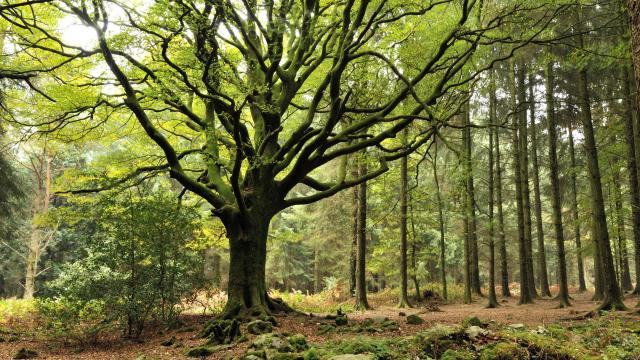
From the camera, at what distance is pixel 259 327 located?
340 inches

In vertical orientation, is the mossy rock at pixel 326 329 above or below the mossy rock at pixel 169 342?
above

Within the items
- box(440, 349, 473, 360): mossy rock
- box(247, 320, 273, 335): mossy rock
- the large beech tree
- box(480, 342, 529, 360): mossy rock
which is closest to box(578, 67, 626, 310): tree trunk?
the large beech tree

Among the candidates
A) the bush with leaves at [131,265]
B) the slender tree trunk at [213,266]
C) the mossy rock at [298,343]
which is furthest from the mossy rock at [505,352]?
the slender tree trunk at [213,266]

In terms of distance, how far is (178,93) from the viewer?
9609mm

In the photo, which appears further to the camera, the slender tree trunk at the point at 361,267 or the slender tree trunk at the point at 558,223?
the slender tree trunk at the point at 361,267

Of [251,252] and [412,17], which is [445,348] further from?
[412,17]

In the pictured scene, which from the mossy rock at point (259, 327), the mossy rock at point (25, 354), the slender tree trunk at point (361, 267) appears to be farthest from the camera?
the slender tree trunk at point (361, 267)

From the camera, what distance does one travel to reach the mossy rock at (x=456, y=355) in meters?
4.90

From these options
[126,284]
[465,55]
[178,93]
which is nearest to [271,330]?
[126,284]

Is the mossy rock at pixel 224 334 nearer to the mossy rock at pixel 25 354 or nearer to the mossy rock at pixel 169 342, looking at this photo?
the mossy rock at pixel 169 342

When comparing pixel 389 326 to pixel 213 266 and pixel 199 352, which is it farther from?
pixel 213 266

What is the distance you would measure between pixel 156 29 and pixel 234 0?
2.37 meters

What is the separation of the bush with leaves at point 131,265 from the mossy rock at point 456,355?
741cm

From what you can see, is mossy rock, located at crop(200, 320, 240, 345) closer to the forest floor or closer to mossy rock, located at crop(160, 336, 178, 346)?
the forest floor
